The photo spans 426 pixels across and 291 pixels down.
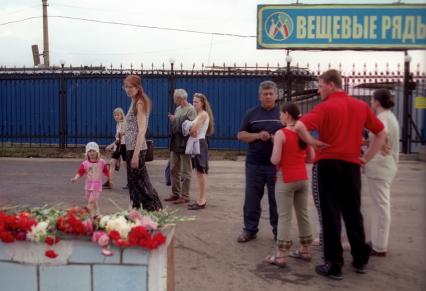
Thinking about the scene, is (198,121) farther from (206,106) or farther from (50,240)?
(50,240)

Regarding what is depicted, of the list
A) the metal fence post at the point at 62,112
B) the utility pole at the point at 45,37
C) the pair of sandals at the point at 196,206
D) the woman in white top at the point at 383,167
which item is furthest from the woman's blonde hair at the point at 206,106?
the utility pole at the point at 45,37

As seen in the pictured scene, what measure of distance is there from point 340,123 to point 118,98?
1256cm

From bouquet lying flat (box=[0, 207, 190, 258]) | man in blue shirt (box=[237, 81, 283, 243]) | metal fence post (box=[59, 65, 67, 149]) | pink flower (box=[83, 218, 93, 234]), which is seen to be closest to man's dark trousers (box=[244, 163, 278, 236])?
man in blue shirt (box=[237, 81, 283, 243])

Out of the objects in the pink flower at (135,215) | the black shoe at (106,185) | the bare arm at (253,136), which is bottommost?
the black shoe at (106,185)

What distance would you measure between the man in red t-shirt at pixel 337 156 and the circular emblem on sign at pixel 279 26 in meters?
12.3

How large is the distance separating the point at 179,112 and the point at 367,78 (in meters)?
8.18

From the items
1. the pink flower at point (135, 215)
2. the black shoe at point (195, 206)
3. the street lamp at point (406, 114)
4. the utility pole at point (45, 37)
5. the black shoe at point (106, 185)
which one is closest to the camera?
the pink flower at point (135, 215)

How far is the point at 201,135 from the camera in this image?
26.4 ft

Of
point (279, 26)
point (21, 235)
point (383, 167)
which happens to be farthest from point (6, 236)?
point (279, 26)

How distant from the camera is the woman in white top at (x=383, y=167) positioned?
551cm

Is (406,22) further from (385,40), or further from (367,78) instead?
(367,78)

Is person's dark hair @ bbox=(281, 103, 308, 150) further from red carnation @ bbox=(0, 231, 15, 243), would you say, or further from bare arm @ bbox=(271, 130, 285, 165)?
red carnation @ bbox=(0, 231, 15, 243)

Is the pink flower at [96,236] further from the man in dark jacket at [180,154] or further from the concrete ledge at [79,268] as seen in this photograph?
the man in dark jacket at [180,154]

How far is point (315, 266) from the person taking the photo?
536cm
